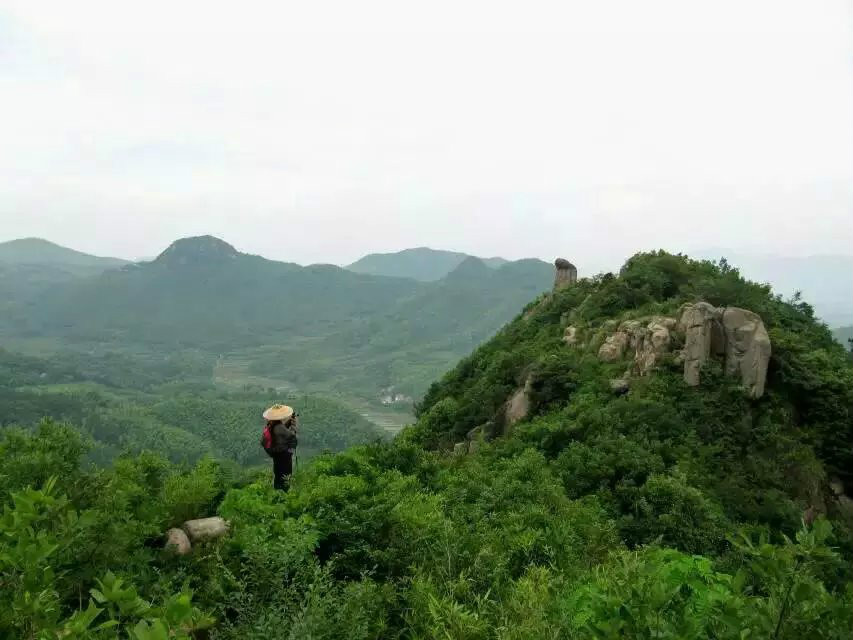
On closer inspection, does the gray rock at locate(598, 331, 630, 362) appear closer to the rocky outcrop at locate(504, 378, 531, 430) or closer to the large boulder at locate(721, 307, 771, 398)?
the rocky outcrop at locate(504, 378, 531, 430)

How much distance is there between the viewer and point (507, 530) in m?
7.39

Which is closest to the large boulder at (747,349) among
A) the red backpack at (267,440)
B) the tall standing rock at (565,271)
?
the red backpack at (267,440)

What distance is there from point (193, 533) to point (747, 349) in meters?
12.2

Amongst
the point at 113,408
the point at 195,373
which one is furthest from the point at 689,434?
the point at 195,373

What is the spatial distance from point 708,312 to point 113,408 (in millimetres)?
114081

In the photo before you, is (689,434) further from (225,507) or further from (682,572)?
(225,507)

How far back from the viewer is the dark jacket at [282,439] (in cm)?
928

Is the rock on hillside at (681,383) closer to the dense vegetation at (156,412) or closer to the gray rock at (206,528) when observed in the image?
the gray rock at (206,528)

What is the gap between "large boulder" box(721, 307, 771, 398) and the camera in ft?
43.7

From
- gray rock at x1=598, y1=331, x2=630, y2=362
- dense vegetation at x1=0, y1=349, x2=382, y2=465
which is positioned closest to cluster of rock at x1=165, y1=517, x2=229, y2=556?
gray rock at x1=598, y1=331, x2=630, y2=362

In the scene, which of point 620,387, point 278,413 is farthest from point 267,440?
point 620,387

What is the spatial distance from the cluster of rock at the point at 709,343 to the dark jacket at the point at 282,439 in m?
8.15

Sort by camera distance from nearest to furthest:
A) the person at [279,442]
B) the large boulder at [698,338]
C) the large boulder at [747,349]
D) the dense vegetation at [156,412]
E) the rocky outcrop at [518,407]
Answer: the person at [279,442] < the large boulder at [747,349] < the large boulder at [698,338] < the rocky outcrop at [518,407] < the dense vegetation at [156,412]

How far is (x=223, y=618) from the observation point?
512cm
